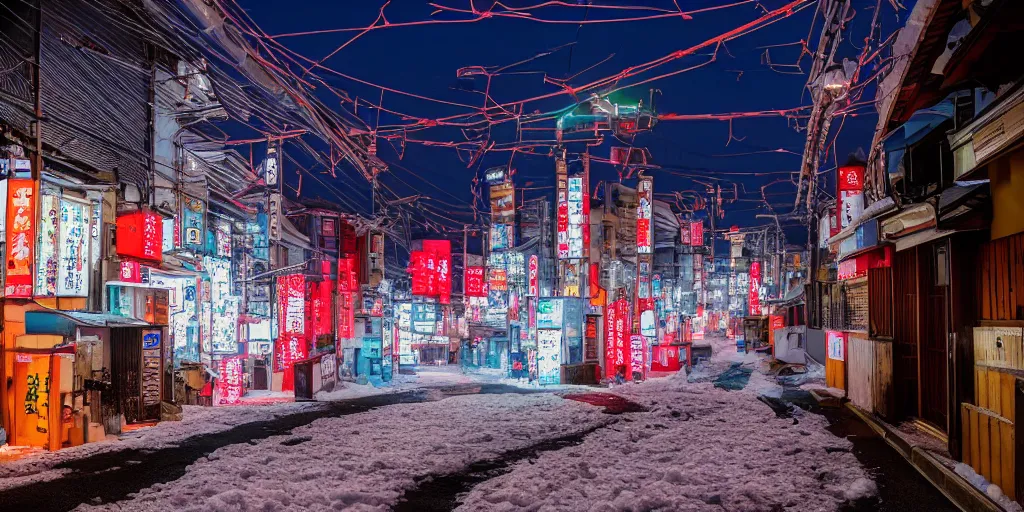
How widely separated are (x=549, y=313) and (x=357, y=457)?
22.4m

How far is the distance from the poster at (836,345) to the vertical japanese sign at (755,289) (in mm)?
30146

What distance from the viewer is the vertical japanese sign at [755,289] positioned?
51.4m

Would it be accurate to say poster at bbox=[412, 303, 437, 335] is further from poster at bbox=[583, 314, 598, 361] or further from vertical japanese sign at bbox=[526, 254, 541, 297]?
poster at bbox=[583, 314, 598, 361]

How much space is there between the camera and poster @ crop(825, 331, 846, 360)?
802 inches

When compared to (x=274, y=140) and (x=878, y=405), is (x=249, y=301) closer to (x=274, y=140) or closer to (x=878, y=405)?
(x=274, y=140)

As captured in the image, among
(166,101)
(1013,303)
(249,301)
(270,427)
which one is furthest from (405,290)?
(1013,303)

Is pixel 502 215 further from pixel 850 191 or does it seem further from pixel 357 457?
pixel 357 457

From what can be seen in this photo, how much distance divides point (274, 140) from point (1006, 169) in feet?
80.4

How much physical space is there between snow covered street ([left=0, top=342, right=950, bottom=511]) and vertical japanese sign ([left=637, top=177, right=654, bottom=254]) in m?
18.1

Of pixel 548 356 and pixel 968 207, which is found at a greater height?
pixel 968 207

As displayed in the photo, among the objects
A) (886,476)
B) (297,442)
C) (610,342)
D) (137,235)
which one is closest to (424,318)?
(610,342)

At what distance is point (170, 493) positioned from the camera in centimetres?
960

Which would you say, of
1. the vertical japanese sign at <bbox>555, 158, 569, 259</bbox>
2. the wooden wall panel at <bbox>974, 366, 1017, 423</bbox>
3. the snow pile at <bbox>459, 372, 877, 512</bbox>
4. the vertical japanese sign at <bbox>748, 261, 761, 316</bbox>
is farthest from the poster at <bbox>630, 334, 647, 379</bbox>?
the wooden wall panel at <bbox>974, 366, 1017, 423</bbox>

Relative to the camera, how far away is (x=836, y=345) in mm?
21172
